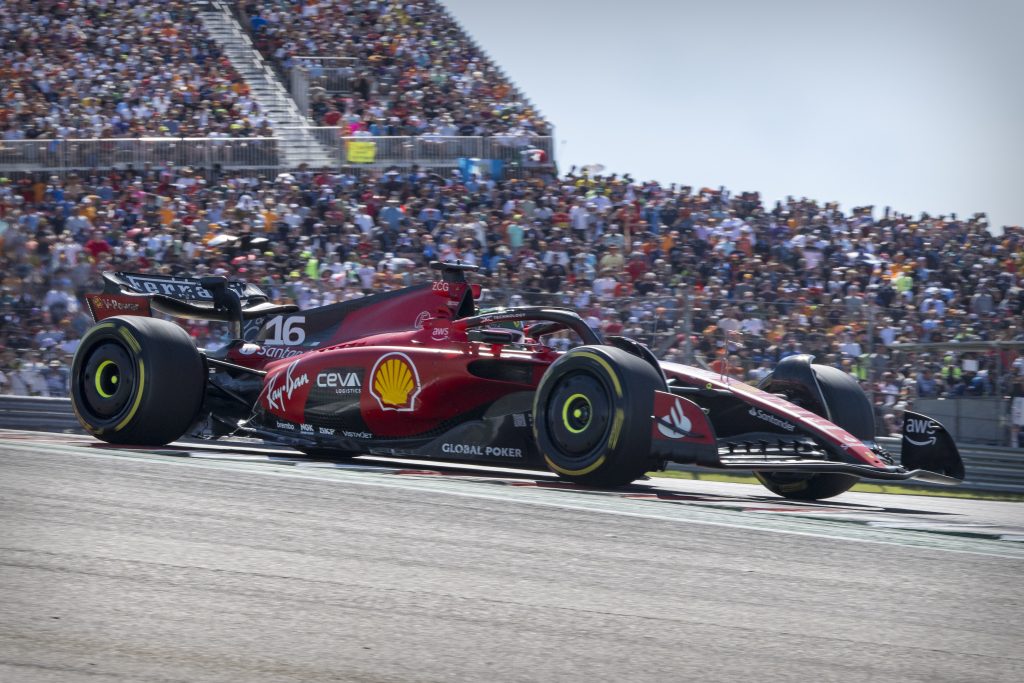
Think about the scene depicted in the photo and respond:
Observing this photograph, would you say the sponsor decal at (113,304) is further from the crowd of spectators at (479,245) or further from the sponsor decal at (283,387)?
the crowd of spectators at (479,245)

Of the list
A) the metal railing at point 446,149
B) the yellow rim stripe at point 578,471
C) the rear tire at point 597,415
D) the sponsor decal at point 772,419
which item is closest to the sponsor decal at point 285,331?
the rear tire at point 597,415

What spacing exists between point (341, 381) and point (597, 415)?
2336 mm

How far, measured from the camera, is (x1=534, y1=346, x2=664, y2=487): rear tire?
7078mm

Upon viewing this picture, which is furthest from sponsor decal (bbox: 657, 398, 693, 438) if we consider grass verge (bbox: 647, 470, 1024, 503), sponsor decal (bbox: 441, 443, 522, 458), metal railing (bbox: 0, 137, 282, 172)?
metal railing (bbox: 0, 137, 282, 172)

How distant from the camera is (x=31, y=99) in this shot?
2147cm

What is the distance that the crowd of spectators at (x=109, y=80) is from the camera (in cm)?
2086

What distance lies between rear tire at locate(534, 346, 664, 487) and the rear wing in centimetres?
334

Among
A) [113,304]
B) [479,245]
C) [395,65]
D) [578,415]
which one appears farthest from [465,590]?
[395,65]

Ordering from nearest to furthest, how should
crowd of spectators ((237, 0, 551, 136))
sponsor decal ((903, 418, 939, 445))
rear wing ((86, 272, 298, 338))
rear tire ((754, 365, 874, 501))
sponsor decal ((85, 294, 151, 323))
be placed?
sponsor decal ((903, 418, 939, 445)), rear tire ((754, 365, 874, 501)), sponsor decal ((85, 294, 151, 323)), rear wing ((86, 272, 298, 338)), crowd of spectators ((237, 0, 551, 136))

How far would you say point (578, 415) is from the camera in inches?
290

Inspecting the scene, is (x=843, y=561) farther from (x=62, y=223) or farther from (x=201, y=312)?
(x=62, y=223)

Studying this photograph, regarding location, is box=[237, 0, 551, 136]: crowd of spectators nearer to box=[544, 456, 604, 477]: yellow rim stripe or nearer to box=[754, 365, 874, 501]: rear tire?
box=[754, 365, 874, 501]: rear tire

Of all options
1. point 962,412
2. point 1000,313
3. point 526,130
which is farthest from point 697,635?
point 526,130

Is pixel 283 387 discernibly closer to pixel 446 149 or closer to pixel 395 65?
pixel 446 149
